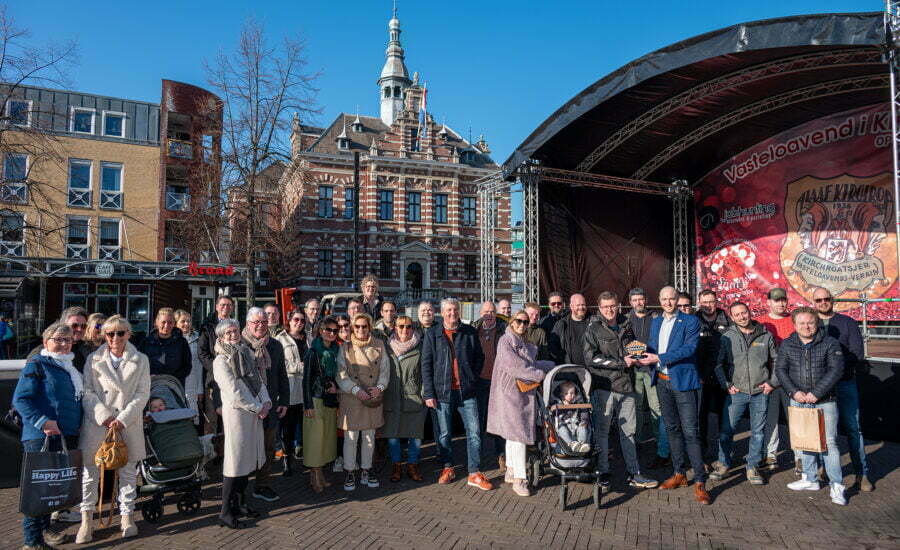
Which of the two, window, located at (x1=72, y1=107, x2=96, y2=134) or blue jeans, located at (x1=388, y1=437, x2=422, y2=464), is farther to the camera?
window, located at (x1=72, y1=107, x2=96, y2=134)

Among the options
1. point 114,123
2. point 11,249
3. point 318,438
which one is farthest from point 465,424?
point 114,123

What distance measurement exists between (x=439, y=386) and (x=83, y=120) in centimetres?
2514

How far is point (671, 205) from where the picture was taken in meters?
15.5

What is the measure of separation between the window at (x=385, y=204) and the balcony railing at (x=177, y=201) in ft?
32.4

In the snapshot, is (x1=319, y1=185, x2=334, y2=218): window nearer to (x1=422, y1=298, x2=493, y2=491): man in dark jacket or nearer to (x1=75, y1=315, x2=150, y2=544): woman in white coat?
(x1=422, y1=298, x2=493, y2=491): man in dark jacket

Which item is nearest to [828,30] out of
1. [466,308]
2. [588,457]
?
[588,457]

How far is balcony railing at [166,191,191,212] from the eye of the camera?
24625 mm

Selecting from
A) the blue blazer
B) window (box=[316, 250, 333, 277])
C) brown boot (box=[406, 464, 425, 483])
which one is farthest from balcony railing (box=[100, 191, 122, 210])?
the blue blazer

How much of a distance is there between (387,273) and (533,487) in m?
25.8

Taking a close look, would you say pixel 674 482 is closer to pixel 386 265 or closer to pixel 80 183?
pixel 80 183

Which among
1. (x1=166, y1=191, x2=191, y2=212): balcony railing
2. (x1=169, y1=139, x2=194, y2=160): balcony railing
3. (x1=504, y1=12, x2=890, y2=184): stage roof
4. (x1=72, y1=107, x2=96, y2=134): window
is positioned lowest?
(x1=504, y1=12, x2=890, y2=184): stage roof

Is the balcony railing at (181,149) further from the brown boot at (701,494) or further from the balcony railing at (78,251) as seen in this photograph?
the brown boot at (701,494)

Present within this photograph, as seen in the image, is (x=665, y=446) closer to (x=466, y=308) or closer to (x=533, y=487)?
(x=533, y=487)

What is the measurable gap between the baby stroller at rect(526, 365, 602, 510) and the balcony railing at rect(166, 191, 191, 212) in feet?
75.1
